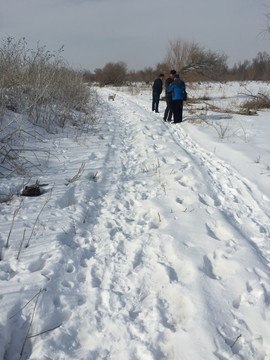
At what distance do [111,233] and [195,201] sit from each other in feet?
4.01

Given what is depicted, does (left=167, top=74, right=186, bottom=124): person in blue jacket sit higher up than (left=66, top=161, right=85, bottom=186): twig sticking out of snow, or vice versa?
(left=167, top=74, right=186, bottom=124): person in blue jacket

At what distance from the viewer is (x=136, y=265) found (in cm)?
216

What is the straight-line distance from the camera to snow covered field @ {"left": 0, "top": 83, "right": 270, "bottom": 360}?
1538 mm

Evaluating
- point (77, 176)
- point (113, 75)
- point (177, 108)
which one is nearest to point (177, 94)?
point (177, 108)

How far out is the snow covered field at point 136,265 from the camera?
1.54m

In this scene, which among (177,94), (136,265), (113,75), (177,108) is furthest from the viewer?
(113,75)

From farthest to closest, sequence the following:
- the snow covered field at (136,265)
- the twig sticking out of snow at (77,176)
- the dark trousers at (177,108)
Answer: the dark trousers at (177,108) → the twig sticking out of snow at (77,176) → the snow covered field at (136,265)

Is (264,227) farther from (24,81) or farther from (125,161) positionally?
(24,81)

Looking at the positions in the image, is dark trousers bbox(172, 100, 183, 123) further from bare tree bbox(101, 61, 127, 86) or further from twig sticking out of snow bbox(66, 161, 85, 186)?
bare tree bbox(101, 61, 127, 86)

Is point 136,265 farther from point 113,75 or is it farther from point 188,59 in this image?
point 113,75

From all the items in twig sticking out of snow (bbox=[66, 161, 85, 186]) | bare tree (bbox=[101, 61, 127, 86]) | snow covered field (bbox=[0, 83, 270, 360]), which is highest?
bare tree (bbox=[101, 61, 127, 86])

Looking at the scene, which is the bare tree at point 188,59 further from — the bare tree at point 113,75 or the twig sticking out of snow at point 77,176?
the bare tree at point 113,75

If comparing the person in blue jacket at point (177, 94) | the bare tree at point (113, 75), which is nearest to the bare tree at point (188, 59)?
the person in blue jacket at point (177, 94)

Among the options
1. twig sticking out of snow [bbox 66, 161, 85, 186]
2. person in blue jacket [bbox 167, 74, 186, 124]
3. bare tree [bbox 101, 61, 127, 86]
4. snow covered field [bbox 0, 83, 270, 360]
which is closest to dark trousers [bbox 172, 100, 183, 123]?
person in blue jacket [bbox 167, 74, 186, 124]
